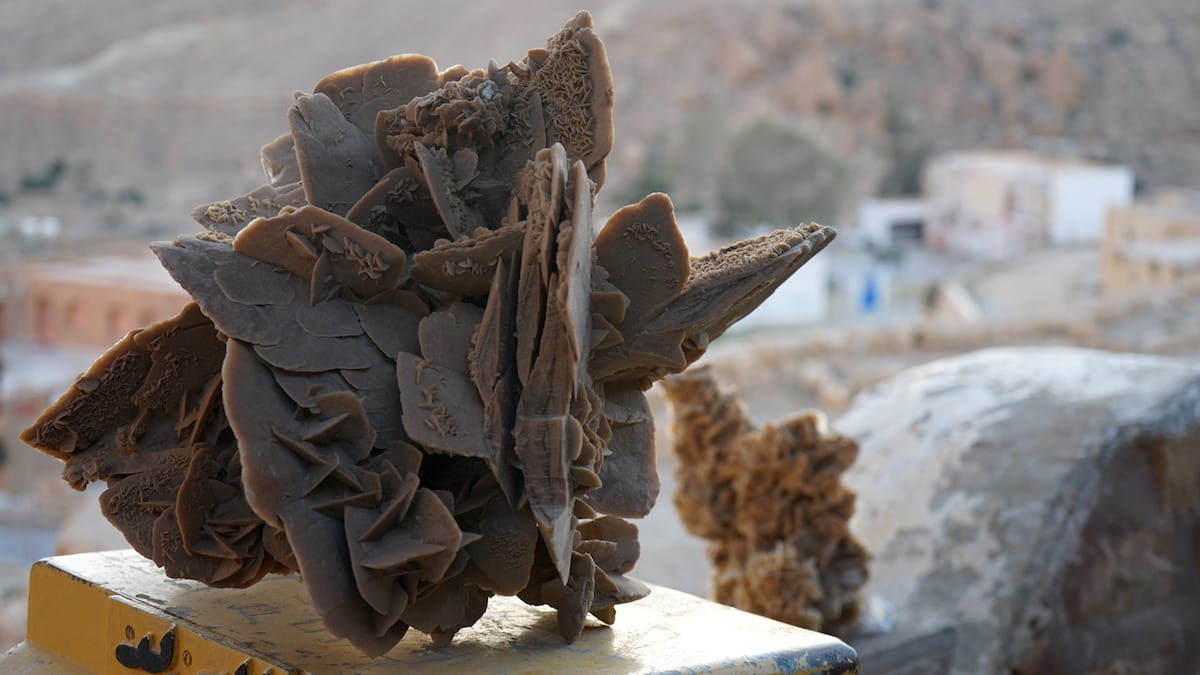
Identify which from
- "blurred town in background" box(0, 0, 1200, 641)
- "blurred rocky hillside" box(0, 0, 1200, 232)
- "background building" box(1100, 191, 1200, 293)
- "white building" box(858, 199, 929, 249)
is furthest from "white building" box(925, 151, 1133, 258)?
"background building" box(1100, 191, 1200, 293)

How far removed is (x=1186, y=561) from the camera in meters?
4.98

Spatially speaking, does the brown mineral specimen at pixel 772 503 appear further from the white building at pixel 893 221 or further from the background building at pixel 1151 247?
the white building at pixel 893 221

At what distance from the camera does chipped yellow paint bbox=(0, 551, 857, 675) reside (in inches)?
97.3

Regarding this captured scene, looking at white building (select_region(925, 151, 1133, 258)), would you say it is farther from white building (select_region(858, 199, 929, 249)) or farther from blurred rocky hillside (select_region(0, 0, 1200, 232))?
blurred rocky hillside (select_region(0, 0, 1200, 232))

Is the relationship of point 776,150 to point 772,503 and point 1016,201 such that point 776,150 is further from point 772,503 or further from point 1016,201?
point 772,503

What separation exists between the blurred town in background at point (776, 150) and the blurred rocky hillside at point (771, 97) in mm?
78

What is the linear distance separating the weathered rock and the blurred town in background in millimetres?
6251

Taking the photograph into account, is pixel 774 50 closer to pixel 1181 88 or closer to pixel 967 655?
pixel 1181 88

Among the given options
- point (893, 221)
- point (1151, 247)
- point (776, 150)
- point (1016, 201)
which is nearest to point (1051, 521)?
point (1151, 247)

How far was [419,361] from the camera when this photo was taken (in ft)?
7.98

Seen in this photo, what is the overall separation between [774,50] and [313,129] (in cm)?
3637

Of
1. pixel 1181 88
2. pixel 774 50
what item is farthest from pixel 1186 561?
pixel 1181 88

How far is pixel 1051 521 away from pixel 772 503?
3.23 ft

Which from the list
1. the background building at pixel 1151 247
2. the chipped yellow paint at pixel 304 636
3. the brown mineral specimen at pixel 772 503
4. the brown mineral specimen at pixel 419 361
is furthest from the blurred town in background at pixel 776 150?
the brown mineral specimen at pixel 419 361
